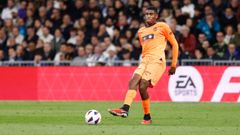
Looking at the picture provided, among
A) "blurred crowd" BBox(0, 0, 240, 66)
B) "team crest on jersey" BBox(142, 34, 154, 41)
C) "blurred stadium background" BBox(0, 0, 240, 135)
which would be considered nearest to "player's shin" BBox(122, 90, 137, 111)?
"team crest on jersey" BBox(142, 34, 154, 41)

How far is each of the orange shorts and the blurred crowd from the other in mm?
9089

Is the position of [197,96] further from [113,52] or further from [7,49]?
[7,49]

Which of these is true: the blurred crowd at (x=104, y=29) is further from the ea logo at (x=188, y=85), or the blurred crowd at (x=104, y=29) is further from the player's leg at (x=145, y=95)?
the player's leg at (x=145, y=95)

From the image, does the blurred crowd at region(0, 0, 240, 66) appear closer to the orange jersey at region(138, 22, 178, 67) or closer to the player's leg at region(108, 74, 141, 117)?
the orange jersey at region(138, 22, 178, 67)

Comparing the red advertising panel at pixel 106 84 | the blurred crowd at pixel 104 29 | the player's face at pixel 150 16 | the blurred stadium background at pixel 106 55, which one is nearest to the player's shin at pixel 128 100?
the player's face at pixel 150 16

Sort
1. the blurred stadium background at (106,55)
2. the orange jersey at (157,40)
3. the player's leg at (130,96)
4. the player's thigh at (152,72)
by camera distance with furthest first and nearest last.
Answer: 1. the blurred stadium background at (106,55)
2. the orange jersey at (157,40)
3. the player's thigh at (152,72)
4. the player's leg at (130,96)

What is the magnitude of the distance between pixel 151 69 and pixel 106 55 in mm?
10957

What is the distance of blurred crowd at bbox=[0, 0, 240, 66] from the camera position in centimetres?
2539

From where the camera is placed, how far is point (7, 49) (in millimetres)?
29000

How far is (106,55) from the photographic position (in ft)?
85.8

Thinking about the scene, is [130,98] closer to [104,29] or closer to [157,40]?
[157,40]

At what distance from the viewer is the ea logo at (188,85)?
24031mm

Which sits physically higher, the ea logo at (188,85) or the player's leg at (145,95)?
the player's leg at (145,95)

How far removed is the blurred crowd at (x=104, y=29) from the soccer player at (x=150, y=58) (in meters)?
8.93
